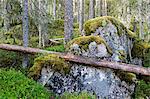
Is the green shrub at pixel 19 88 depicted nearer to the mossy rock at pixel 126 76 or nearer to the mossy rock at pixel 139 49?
the mossy rock at pixel 126 76

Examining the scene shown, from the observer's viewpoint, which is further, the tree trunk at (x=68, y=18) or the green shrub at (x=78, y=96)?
the tree trunk at (x=68, y=18)

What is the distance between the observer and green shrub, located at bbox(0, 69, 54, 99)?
28.4 ft

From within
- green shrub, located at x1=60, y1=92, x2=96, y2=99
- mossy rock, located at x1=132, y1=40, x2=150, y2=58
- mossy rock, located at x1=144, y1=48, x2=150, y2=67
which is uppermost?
mossy rock, located at x1=132, y1=40, x2=150, y2=58

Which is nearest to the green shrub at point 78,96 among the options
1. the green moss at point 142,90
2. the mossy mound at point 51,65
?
the mossy mound at point 51,65

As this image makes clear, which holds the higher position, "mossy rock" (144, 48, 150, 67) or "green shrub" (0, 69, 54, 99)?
"mossy rock" (144, 48, 150, 67)

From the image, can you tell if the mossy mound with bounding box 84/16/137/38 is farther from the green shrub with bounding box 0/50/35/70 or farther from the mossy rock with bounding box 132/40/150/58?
the green shrub with bounding box 0/50/35/70

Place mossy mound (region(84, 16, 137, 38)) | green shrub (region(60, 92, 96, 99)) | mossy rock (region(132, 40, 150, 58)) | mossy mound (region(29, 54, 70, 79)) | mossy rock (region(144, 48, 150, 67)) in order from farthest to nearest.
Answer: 1. mossy rock (region(144, 48, 150, 67))
2. mossy rock (region(132, 40, 150, 58))
3. mossy mound (region(84, 16, 137, 38))
4. mossy mound (region(29, 54, 70, 79))
5. green shrub (region(60, 92, 96, 99))

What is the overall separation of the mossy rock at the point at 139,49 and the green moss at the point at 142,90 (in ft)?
6.52

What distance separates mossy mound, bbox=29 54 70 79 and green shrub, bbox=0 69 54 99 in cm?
56

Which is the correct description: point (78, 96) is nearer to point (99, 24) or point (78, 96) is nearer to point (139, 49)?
point (99, 24)

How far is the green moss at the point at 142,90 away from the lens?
37.5 ft

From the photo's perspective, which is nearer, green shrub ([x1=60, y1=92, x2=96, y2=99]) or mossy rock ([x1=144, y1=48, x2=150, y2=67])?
green shrub ([x1=60, y1=92, x2=96, y2=99])

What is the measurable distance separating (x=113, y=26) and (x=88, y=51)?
84.6 inches

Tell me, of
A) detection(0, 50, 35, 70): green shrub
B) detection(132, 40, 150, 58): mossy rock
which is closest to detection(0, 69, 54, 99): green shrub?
detection(0, 50, 35, 70): green shrub
